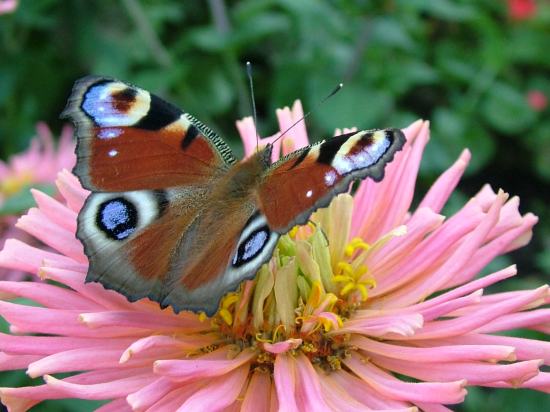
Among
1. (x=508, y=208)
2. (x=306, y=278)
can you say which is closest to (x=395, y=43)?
(x=508, y=208)

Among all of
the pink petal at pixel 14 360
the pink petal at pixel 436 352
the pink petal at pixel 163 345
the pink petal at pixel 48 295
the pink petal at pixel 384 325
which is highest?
the pink petal at pixel 48 295

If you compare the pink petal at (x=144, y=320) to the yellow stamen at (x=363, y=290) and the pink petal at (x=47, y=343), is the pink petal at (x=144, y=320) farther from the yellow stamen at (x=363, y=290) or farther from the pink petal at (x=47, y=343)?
the yellow stamen at (x=363, y=290)

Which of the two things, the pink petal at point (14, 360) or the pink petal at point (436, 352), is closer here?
the pink petal at point (436, 352)

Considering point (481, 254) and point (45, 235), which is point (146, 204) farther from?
point (481, 254)

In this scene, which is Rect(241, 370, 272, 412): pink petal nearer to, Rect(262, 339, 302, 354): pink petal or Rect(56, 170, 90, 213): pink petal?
Rect(262, 339, 302, 354): pink petal

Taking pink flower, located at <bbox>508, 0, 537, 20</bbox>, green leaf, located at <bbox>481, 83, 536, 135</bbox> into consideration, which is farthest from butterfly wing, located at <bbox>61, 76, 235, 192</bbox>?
pink flower, located at <bbox>508, 0, 537, 20</bbox>

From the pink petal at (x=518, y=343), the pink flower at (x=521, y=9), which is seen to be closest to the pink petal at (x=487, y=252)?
the pink petal at (x=518, y=343)
